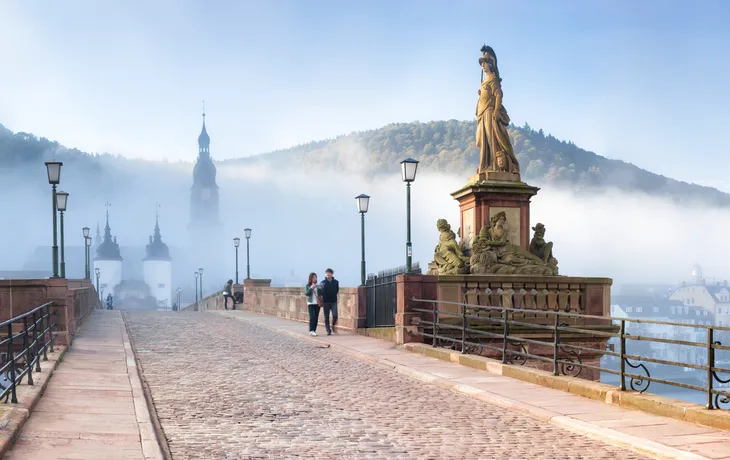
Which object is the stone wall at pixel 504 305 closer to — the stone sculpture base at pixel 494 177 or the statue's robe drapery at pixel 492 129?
the stone sculpture base at pixel 494 177

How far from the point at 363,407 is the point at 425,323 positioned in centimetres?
768

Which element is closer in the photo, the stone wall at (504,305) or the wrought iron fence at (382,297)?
the stone wall at (504,305)

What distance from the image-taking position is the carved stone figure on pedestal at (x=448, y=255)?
23234 mm

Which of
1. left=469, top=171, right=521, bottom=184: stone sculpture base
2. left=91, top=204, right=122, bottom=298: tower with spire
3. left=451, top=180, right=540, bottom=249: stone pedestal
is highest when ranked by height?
left=469, top=171, right=521, bottom=184: stone sculpture base

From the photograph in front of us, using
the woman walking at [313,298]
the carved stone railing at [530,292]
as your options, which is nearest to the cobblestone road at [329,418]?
the carved stone railing at [530,292]

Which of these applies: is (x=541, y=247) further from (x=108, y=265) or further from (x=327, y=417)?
(x=108, y=265)

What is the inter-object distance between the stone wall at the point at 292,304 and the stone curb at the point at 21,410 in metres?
11.3

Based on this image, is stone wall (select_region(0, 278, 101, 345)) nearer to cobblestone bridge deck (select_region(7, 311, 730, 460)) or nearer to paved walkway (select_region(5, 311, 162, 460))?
cobblestone bridge deck (select_region(7, 311, 730, 460))

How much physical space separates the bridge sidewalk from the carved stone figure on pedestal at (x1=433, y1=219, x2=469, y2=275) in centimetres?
724

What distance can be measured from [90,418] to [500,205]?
55.2 feet

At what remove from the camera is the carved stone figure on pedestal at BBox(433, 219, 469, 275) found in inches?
915

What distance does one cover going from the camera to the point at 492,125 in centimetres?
2577

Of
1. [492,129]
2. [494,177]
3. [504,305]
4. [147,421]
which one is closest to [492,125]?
[492,129]

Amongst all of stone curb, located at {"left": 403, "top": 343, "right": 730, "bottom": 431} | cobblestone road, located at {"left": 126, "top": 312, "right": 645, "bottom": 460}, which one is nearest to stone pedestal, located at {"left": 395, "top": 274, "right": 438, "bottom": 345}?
cobblestone road, located at {"left": 126, "top": 312, "right": 645, "bottom": 460}
